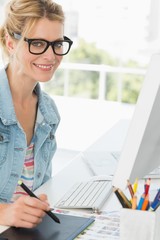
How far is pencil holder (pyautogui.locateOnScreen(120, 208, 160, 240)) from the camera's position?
3.32 ft

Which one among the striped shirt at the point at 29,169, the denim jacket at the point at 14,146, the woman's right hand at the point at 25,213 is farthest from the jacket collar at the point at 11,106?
the woman's right hand at the point at 25,213

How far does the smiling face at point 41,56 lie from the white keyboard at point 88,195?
405 mm

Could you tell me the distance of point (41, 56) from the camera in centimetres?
174

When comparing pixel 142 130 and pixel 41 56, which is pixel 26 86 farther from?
pixel 142 130

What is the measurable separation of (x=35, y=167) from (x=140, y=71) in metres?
3.68

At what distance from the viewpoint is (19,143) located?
177 centimetres

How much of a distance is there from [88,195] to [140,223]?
587 mm

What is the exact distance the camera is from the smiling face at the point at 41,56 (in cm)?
173

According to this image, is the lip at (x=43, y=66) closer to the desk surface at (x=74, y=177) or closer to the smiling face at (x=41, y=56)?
the smiling face at (x=41, y=56)

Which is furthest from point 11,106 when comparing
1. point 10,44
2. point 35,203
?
point 35,203

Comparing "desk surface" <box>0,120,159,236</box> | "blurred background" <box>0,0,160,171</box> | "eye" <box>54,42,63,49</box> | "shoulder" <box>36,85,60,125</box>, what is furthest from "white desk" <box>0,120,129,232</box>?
"blurred background" <box>0,0,160,171</box>

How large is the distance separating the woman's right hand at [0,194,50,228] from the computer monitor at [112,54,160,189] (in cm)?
35

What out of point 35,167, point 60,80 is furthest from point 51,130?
point 60,80

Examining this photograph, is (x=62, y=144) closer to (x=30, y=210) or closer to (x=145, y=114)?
(x=30, y=210)
